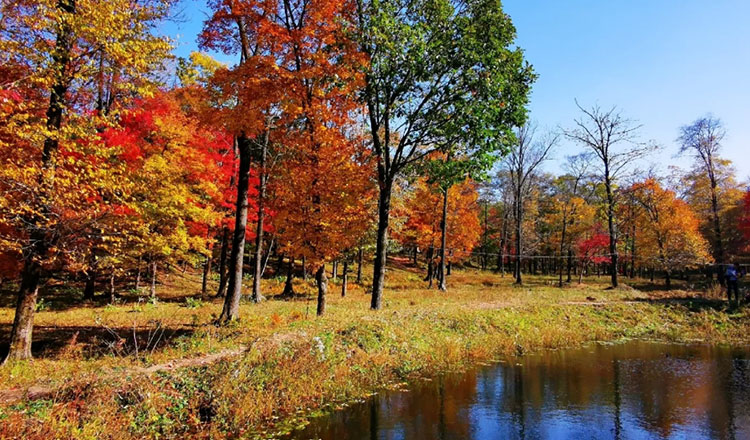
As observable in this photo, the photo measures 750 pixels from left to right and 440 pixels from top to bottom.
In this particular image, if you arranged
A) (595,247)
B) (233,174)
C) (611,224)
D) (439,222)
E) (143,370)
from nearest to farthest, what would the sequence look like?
(143,370)
(233,174)
(611,224)
(439,222)
(595,247)

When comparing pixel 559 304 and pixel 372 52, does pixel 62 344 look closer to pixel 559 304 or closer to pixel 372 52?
pixel 372 52

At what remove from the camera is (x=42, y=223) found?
1000 cm

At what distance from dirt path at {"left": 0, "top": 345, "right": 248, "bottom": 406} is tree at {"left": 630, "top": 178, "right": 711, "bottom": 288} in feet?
119

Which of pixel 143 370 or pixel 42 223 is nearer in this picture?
pixel 143 370

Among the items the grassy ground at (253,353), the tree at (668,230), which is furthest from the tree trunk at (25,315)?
the tree at (668,230)

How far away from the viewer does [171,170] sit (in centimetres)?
1947

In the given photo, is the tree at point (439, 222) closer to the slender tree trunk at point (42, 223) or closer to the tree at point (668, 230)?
the tree at point (668, 230)

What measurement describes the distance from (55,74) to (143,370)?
23.7 ft

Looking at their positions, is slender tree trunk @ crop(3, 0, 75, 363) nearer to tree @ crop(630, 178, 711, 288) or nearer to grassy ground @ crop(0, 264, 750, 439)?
grassy ground @ crop(0, 264, 750, 439)

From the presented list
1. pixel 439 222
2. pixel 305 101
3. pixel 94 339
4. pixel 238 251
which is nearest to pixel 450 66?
pixel 305 101

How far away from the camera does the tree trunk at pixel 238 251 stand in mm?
13633

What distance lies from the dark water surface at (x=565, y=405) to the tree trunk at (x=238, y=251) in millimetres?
6032

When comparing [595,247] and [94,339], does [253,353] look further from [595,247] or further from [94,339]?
[595,247]

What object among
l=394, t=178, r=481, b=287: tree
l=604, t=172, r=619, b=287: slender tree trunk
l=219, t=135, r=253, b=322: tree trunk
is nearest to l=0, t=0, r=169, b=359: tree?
l=219, t=135, r=253, b=322: tree trunk
